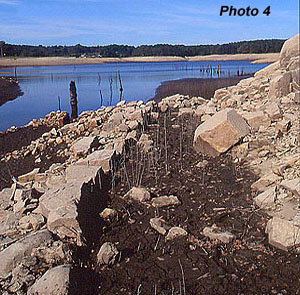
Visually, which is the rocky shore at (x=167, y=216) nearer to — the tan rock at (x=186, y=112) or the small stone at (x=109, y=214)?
the small stone at (x=109, y=214)

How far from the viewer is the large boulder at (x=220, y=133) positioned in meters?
6.75

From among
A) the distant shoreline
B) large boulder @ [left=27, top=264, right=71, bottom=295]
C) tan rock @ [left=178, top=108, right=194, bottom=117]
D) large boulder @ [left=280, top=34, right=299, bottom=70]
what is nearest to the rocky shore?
large boulder @ [left=27, top=264, right=71, bottom=295]

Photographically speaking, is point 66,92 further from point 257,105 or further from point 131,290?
point 131,290

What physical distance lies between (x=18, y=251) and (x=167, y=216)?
1.91 meters

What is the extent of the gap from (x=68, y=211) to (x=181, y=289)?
1748 millimetres

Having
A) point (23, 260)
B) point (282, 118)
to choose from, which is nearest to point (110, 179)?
point (23, 260)

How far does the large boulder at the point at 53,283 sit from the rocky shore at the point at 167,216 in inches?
0.4

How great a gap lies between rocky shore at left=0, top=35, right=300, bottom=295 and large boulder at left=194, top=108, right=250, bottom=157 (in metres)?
0.02

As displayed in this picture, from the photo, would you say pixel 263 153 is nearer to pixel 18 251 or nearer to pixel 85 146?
pixel 85 146

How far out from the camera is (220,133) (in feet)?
22.4

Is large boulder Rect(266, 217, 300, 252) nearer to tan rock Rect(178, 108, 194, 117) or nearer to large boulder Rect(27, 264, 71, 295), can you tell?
large boulder Rect(27, 264, 71, 295)

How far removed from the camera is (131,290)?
3.38m

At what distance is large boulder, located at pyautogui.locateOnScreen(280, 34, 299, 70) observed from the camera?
472 inches

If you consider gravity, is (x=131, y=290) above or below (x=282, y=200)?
below
